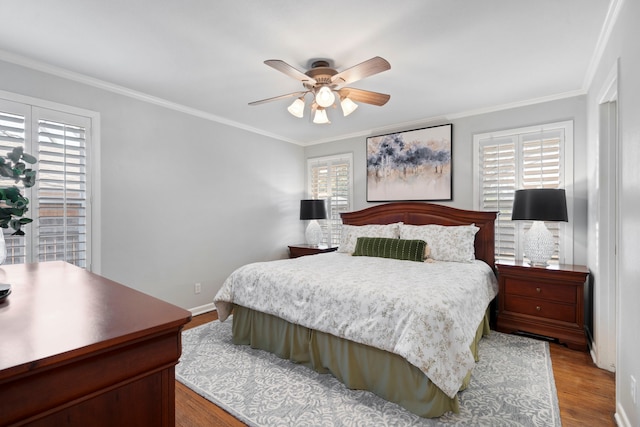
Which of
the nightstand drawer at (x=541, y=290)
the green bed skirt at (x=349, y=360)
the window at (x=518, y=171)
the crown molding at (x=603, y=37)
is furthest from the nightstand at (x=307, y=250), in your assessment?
the crown molding at (x=603, y=37)

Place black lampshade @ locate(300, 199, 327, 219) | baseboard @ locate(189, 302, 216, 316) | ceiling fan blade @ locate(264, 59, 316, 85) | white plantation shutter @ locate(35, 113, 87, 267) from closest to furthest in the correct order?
ceiling fan blade @ locate(264, 59, 316, 85)
white plantation shutter @ locate(35, 113, 87, 267)
baseboard @ locate(189, 302, 216, 316)
black lampshade @ locate(300, 199, 327, 219)

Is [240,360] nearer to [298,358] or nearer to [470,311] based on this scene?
[298,358]

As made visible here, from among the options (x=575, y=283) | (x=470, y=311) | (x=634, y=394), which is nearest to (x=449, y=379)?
(x=470, y=311)

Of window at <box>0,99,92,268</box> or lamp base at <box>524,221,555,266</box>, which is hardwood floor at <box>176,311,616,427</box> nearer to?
lamp base at <box>524,221,555,266</box>

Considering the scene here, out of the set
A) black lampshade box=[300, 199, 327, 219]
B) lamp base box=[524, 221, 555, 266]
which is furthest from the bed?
black lampshade box=[300, 199, 327, 219]

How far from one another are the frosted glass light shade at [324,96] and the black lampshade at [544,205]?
7.13 ft

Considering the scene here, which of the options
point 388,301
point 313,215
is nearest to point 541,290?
point 388,301

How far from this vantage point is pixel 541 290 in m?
3.04

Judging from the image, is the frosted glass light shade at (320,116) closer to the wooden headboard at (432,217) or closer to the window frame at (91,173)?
the wooden headboard at (432,217)

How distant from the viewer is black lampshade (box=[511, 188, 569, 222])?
9.72ft

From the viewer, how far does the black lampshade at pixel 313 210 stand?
4.79m

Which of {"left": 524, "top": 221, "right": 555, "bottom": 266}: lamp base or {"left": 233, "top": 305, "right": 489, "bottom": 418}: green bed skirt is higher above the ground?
{"left": 524, "top": 221, "right": 555, "bottom": 266}: lamp base

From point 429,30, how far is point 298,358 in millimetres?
2661

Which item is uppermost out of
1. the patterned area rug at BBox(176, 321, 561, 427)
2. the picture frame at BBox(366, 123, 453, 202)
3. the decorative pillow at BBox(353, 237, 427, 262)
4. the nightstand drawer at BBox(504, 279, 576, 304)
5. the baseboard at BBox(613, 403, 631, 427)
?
the picture frame at BBox(366, 123, 453, 202)
